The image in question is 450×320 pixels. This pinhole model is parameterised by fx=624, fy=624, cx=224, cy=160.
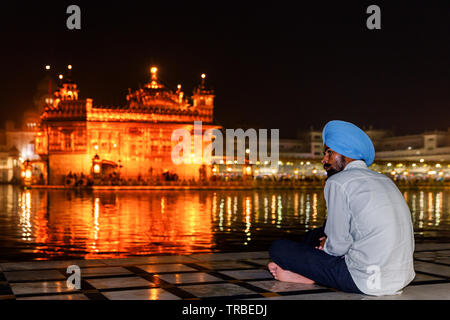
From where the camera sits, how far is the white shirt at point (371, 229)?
15.8 feet

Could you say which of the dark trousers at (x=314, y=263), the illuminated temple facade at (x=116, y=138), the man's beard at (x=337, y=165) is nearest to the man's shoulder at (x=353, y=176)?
the man's beard at (x=337, y=165)

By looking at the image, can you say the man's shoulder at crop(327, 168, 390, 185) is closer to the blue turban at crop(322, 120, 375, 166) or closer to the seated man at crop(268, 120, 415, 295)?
the seated man at crop(268, 120, 415, 295)

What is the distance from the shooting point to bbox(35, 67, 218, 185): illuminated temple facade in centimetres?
6072

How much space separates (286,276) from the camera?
568 centimetres

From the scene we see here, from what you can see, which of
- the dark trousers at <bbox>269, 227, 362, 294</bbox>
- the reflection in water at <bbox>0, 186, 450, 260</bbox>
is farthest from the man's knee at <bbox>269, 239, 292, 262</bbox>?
the reflection in water at <bbox>0, 186, 450, 260</bbox>

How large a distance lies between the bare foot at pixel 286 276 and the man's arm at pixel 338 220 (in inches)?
23.4

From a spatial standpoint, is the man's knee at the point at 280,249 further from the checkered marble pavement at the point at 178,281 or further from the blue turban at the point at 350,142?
the blue turban at the point at 350,142

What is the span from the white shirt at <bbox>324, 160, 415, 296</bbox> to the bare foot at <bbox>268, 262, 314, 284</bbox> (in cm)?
66

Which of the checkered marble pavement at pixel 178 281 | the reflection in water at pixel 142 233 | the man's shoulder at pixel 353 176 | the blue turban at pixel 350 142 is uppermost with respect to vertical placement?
the blue turban at pixel 350 142

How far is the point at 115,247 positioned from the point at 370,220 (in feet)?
19.6

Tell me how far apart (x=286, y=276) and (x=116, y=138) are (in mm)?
57607

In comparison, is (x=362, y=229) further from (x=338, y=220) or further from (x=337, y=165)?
(x=337, y=165)
